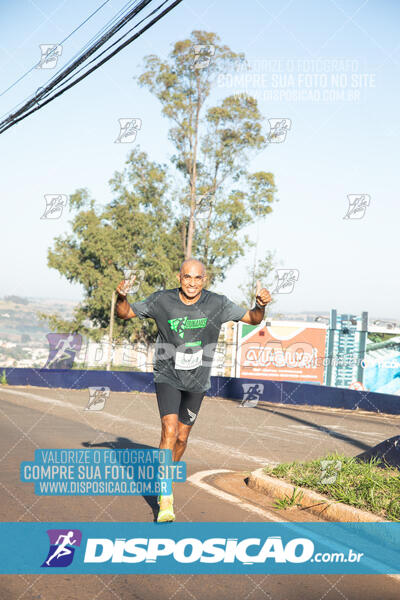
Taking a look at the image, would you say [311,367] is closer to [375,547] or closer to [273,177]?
[273,177]

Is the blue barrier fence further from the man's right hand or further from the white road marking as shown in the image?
the man's right hand

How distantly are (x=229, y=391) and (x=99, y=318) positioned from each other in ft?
69.2

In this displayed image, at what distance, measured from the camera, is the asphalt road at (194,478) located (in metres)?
3.84

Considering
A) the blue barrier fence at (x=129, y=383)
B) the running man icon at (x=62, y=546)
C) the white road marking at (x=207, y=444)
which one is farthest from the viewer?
the blue barrier fence at (x=129, y=383)

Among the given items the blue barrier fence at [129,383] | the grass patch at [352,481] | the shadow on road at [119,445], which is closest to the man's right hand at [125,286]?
the grass patch at [352,481]

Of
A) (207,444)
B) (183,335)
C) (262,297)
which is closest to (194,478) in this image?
(183,335)

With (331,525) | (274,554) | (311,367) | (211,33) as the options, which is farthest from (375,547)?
(211,33)

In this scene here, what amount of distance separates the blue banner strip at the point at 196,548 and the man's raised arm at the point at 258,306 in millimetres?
1659

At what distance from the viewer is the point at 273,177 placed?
1574 inches

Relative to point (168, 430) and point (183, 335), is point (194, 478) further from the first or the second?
point (183, 335)

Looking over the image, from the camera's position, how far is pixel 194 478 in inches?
Answer: 278

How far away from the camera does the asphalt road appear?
384 centimetres

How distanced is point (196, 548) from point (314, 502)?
1.61m

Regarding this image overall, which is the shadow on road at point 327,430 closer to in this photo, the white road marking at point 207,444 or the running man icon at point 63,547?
the white road marking at point 207,444
